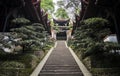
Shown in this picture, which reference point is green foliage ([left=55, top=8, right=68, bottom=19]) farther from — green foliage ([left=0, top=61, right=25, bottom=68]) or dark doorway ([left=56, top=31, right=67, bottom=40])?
green foliage ([left=0, top=61, right=25, bottom=68])

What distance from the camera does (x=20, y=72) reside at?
30.8 ft

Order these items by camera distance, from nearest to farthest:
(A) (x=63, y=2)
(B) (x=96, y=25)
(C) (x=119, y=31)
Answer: (B) (x=96, y=25) < (C) (x=119, y=31) < (A) (x=63, y=2)

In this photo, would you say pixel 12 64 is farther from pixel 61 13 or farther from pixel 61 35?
pixel 61 35

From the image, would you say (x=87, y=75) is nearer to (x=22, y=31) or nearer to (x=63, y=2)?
(x=22, y=31)

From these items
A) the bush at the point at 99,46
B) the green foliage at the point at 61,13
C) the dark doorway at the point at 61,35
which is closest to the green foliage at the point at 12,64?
the bush at the point at 99,46

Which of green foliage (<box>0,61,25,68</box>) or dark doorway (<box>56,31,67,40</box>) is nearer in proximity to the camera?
green foliage (<box>0,61,25,68</box>)

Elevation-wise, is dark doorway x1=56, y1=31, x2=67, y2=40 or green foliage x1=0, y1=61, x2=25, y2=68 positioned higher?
green foliage x1=0, y1=61, x2=25, y2=68

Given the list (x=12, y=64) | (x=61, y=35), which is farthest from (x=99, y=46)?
(x=61, y=35)

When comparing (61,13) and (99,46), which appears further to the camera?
(61,13)

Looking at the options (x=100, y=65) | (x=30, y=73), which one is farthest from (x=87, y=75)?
(x=30, y=73)

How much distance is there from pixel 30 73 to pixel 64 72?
1.64 metres

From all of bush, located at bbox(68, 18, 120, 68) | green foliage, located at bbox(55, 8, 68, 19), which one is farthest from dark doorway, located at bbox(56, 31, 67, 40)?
bush, located at bbox(68, 18, 120, 68)

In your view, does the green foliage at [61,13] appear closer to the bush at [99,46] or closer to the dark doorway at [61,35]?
the dark doorway at [61,35]

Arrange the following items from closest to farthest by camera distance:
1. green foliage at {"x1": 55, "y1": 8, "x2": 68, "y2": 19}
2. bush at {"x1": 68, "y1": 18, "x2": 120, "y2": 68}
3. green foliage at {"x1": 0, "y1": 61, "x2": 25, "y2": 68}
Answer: green foliage at {"x1": 0, "y1": 61, "x2": 25, "y2": 68}, bush at {"x1": 68, "y1": 18, "x2": 120, "y2": 68}, green foliage at {"x1": 55, "y1": 8, "x2": 68, "y2": 19}
